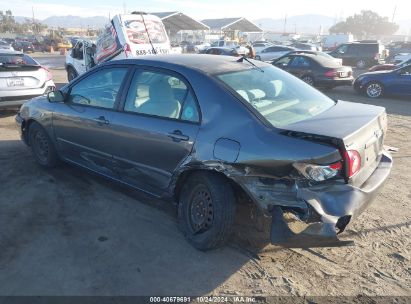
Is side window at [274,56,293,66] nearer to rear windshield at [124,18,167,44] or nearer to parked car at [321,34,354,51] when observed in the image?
rear windshield at [124,18,167,44]

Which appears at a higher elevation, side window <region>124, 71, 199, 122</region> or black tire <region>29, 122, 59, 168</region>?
side window <region>124, 71, 199, 122</region>

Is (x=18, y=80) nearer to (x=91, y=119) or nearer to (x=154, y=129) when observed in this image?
(x=91, y=119)

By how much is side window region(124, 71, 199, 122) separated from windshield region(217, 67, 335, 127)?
0.38 m

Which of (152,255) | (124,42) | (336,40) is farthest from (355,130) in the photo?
(336,40)

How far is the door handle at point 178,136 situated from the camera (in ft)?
10.9

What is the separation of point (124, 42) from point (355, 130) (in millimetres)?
10152

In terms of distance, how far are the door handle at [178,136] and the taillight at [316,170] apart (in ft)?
3.36

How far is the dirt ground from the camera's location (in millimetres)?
2965

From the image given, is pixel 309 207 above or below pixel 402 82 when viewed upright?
above

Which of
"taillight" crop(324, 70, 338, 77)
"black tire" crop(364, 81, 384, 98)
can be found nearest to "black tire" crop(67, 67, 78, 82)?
"taillight" crop(324, 70, 338, 77)

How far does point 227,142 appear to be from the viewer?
305 centimetres

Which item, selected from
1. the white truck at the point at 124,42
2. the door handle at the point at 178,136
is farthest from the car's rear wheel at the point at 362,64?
the door handle at the point at 178,136

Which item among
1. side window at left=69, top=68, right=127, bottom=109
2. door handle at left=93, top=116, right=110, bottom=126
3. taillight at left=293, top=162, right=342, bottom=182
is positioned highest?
side window at left=69, top=68, right=127, bottom=109

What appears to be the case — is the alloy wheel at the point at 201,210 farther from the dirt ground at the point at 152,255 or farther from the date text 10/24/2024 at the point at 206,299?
the date text 10/24/2024 at the point at 206,299
